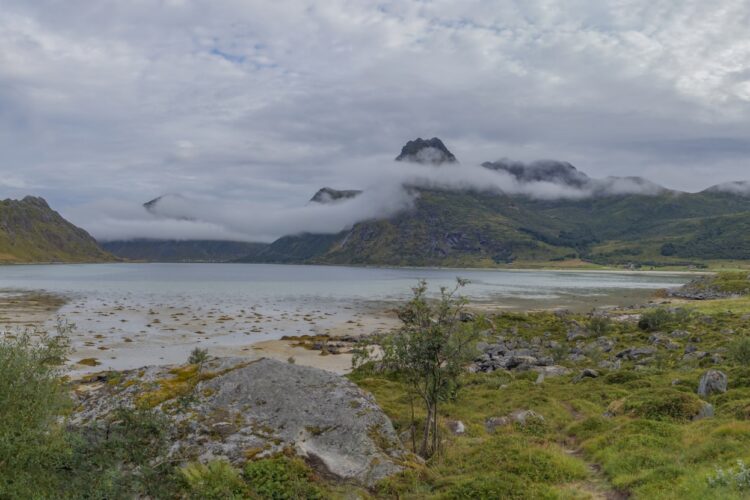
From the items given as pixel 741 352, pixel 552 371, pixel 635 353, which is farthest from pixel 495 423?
pixel 635 353

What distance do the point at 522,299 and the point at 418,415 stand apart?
371 feet

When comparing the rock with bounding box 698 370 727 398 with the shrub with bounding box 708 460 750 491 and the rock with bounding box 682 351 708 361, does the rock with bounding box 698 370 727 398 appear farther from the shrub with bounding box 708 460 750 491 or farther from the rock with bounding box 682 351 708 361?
the rock with bounding box 682 351 708 361

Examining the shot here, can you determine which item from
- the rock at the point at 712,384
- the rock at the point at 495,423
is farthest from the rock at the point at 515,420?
the rock at the point at 712,384

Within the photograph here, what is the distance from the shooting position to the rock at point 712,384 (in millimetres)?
23156

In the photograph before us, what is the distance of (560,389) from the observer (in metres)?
29.3

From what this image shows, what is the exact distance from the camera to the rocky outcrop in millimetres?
14742

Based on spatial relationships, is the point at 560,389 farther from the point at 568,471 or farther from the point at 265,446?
the point at 265,446

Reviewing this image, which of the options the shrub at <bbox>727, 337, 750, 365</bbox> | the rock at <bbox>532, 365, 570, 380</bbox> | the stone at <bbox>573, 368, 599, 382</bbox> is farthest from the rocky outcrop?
the shrub at <bbox>727, 337, 750, 365</bbox>

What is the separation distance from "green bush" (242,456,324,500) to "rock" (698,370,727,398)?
21.1m

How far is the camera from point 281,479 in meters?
13.5

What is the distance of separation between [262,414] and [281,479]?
3271 mm

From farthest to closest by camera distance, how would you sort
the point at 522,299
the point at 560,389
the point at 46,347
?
the point at 522,299 → the point at 560,389 → the point at 46,347

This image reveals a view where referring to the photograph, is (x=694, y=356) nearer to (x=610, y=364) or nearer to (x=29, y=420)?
(x=610, y=364)

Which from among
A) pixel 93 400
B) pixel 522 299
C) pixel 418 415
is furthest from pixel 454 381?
pixel 522 299
